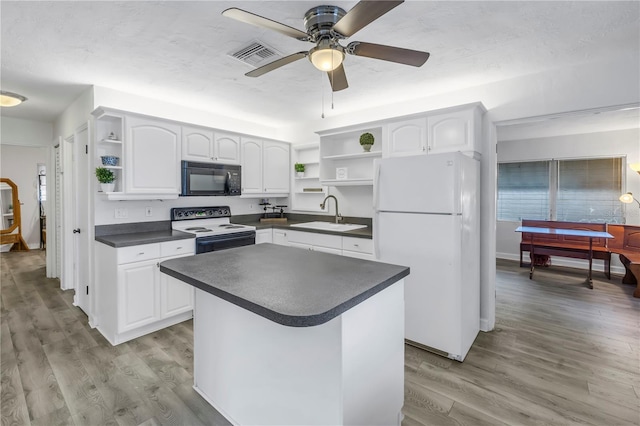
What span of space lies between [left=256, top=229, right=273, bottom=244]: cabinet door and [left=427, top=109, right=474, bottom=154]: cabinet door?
2.20 metres

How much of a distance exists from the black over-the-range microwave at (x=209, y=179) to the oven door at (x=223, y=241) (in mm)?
572

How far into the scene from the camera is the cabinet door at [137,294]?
2678 millimetres

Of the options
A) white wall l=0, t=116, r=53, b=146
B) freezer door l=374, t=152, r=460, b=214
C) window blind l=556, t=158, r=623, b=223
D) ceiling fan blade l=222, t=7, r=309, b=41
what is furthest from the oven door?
window blind l=556, t=158, r=623, b=223

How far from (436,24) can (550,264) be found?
531 centimetres

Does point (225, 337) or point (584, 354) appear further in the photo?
point (584, 354)

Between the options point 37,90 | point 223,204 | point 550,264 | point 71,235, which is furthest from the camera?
point 550,264

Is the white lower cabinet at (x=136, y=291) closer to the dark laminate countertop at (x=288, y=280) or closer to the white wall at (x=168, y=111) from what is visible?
the dark laminate countertop at (x=288, y=280)

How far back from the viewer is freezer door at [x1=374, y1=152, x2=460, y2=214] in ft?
7.66

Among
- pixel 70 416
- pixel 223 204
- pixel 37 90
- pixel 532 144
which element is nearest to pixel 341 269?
pixel 70 416

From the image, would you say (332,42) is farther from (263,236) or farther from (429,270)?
(263,236)

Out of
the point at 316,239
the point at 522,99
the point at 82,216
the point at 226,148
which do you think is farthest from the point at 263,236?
the point at 522,99

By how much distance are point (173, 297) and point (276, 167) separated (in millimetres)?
2231

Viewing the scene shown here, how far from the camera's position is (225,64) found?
255cm

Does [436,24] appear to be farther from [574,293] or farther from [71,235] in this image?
[71,235]
